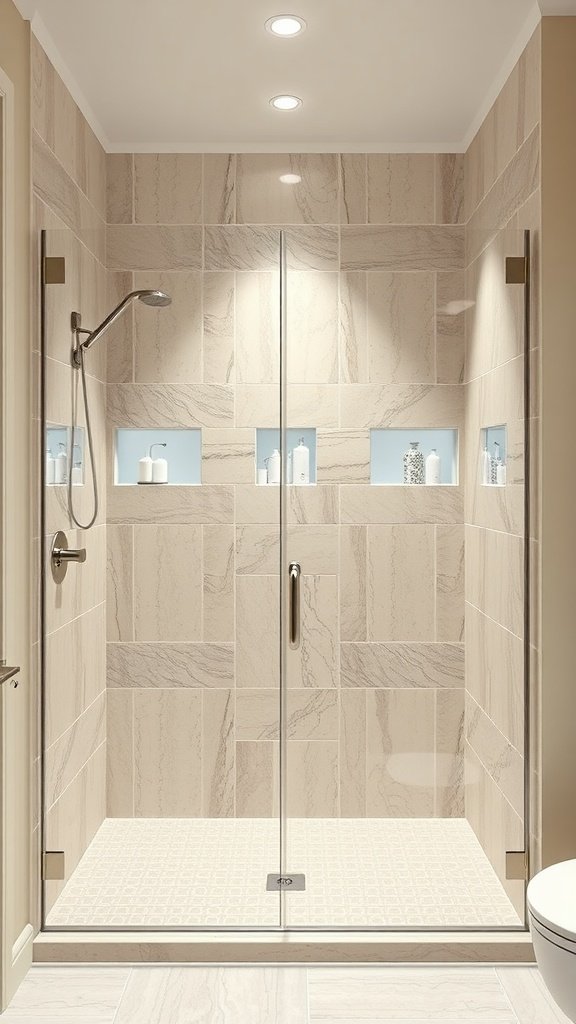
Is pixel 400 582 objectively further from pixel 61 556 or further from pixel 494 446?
pixel 61 556

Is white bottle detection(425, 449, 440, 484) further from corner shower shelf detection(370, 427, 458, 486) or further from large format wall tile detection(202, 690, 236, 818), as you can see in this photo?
large format wall tile detection(202, 690, 236, 818)

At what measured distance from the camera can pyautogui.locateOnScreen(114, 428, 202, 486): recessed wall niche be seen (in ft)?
8.52

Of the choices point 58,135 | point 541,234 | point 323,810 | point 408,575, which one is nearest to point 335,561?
point 408,575

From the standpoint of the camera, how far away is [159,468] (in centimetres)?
261

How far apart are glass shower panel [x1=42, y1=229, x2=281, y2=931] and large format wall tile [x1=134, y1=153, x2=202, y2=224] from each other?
758 mm

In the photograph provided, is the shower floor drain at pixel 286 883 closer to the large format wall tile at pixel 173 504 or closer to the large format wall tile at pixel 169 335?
the large format wall tile at pixel 173 504

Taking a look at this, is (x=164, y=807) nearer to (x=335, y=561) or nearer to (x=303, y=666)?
(x=303, y=666)

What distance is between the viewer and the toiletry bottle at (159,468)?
2.60 metres

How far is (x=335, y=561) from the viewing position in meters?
2.62

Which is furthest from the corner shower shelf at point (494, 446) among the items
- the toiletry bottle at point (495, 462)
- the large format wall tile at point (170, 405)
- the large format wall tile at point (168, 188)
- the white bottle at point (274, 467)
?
the large format wall tile at point (168, 188)

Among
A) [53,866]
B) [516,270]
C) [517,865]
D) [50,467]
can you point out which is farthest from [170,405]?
[517,865]

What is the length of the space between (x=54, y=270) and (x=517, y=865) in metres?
2.19

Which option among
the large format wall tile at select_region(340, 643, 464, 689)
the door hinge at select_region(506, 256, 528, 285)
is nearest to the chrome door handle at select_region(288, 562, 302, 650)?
the large format wall tile at select_region(340, 643, 464, 689)

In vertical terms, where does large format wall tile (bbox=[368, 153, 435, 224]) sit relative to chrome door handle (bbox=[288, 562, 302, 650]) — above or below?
above
